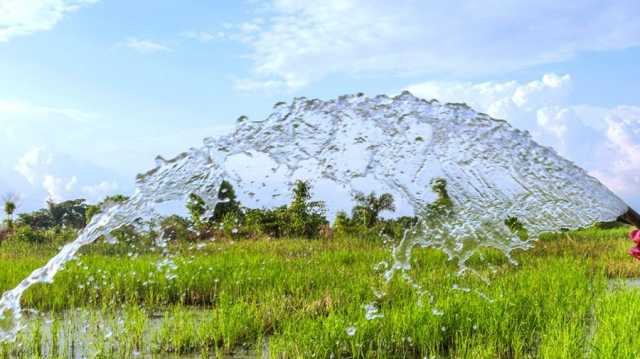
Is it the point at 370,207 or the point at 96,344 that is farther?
the point at 370,207

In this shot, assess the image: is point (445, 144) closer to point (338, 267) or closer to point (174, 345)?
point (174, 345)

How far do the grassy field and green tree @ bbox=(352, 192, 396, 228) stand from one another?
5.27m

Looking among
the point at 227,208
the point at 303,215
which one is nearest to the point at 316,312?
the point at 303,215

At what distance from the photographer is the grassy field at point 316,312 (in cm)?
374

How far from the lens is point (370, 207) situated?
1309 centimetres

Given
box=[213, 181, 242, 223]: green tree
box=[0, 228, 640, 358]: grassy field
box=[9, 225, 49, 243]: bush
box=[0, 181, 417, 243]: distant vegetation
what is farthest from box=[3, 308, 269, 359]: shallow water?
box=[213, 181, 242, 223]: green tree

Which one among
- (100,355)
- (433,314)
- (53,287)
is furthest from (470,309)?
(53,287)

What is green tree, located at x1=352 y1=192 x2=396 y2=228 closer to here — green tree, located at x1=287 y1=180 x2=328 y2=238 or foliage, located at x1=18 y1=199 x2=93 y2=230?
green tree, located at x1=287 y1=180 x2=328 y2=238

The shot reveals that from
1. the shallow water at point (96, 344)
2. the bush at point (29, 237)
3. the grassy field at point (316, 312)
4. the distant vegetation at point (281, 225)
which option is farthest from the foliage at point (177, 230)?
the shallow water at point (96, 344)

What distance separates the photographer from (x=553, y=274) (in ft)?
20.5

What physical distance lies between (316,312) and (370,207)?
8483mm

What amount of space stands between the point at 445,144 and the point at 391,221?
9.23 metres

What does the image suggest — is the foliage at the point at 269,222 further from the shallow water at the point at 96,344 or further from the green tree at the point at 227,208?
the shallow water at the point at 96,344

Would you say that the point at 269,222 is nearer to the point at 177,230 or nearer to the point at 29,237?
the point at 177,230
